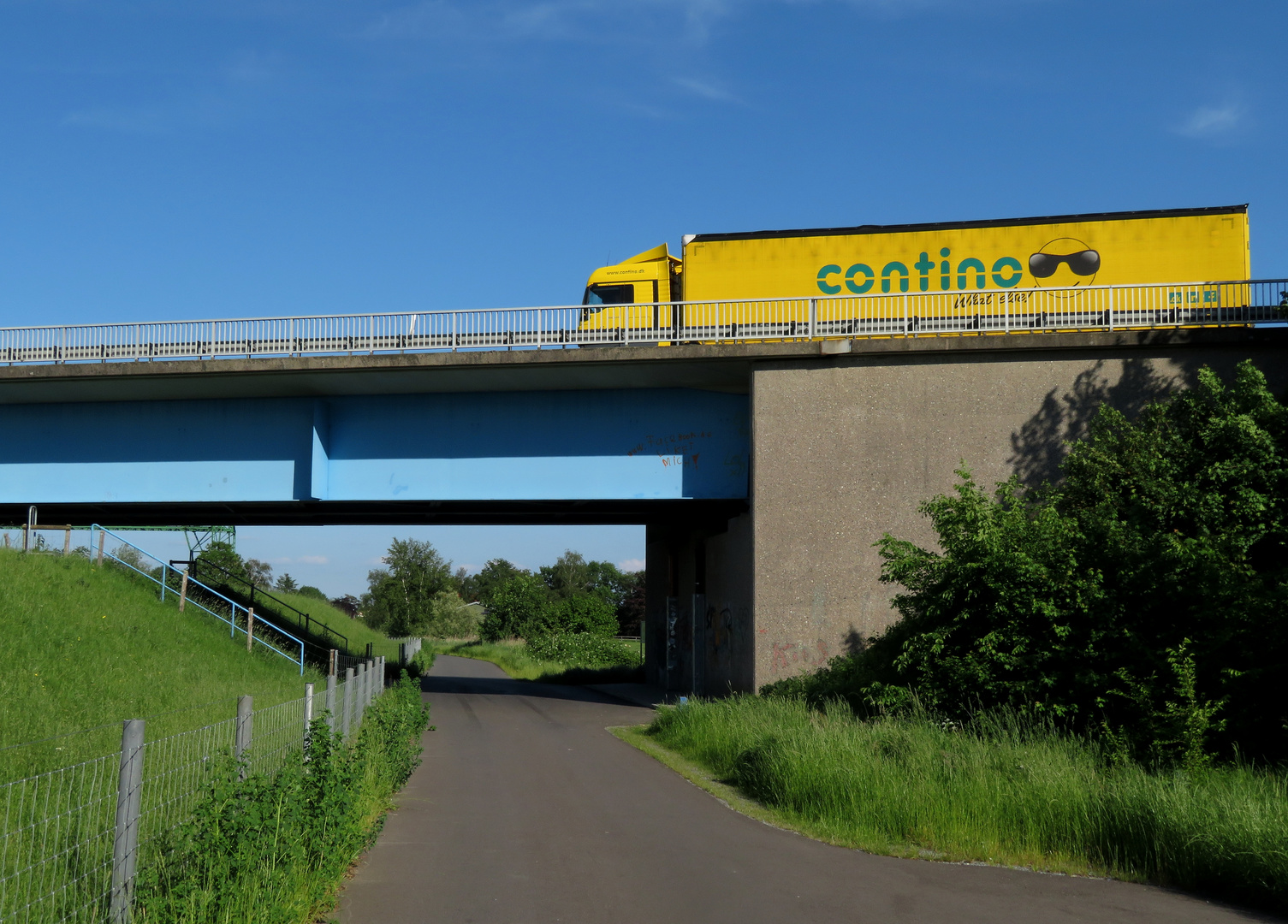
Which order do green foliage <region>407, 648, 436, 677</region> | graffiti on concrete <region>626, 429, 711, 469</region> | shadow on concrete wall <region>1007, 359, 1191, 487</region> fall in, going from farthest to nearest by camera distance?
green foliage <region>407, 648, 436, 677</region> → graffiti on concrete <region>626, 429, 711, 469</region> → shadow on concrete wall <region>1007, 359, 1191, 487</region>

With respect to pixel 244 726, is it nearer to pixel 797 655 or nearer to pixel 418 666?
pixel 797 655

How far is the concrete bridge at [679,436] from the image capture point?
21.2m

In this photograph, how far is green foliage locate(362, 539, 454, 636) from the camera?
99812mm

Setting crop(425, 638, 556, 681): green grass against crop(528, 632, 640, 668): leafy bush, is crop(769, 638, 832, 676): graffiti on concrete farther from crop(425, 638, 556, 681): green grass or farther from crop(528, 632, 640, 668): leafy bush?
crop(528, 632, 640, 668): leafy bush

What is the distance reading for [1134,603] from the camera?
13.3m

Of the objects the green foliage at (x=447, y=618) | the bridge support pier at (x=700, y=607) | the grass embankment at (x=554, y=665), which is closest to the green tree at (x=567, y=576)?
the green foliage at (x=447, y=618)

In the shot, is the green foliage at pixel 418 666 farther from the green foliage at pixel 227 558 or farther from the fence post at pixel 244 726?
the fence post at pixel 244 726

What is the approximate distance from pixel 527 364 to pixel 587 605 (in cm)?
3526

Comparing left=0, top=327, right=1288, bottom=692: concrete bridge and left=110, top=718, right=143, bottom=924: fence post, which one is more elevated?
left=0, top=327, right=1288, bottom=692: concrete bridge

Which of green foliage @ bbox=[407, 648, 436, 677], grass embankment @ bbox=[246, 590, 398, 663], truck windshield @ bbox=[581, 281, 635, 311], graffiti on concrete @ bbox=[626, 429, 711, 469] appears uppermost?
truck windshield @ bbox=[581, 281, 635, 311]

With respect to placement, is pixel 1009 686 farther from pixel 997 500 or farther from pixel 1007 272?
pixel 1007 272

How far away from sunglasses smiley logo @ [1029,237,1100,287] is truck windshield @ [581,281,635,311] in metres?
9.00

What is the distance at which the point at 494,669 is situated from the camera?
2092 inches

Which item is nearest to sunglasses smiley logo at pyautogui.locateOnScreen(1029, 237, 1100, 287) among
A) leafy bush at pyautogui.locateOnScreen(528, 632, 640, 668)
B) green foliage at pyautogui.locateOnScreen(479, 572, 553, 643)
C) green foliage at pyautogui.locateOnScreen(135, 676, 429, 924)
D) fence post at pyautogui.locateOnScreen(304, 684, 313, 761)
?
fence post at pyautogui.locateOnScreen(304, 684, 313, 761)
